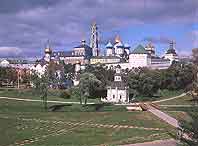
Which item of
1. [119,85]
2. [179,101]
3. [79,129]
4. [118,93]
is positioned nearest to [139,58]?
[119,85]

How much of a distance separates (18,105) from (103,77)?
3933 centimetres

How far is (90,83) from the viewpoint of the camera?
286ft

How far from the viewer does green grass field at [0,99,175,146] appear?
37.9m

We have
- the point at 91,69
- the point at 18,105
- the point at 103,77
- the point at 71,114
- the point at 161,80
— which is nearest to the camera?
the point at 71,114

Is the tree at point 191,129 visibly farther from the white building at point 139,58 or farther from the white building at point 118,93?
the white building at point 139,58

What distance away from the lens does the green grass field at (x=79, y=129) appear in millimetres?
37938

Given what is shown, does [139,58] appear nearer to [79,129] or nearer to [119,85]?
[119,85]

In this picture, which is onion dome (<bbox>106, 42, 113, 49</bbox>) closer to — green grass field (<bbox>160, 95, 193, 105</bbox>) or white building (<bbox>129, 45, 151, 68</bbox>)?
white building (<bbox>129, 45, 151, 68</bbox>)

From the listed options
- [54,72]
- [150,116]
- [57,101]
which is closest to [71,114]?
[150,116]

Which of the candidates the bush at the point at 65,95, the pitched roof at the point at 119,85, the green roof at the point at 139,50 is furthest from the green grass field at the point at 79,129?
the green roof at the point at 139,50

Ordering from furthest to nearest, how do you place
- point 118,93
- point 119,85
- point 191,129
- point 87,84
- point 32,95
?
point 32,95 → point 119,85 → point 118,93 → point 87,84 → point 191,129

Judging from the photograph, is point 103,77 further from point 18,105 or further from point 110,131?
point 110,131

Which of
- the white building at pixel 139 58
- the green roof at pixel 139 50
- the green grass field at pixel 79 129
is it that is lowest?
the green grass field at pixel 79 129

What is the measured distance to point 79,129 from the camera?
1789 inches
